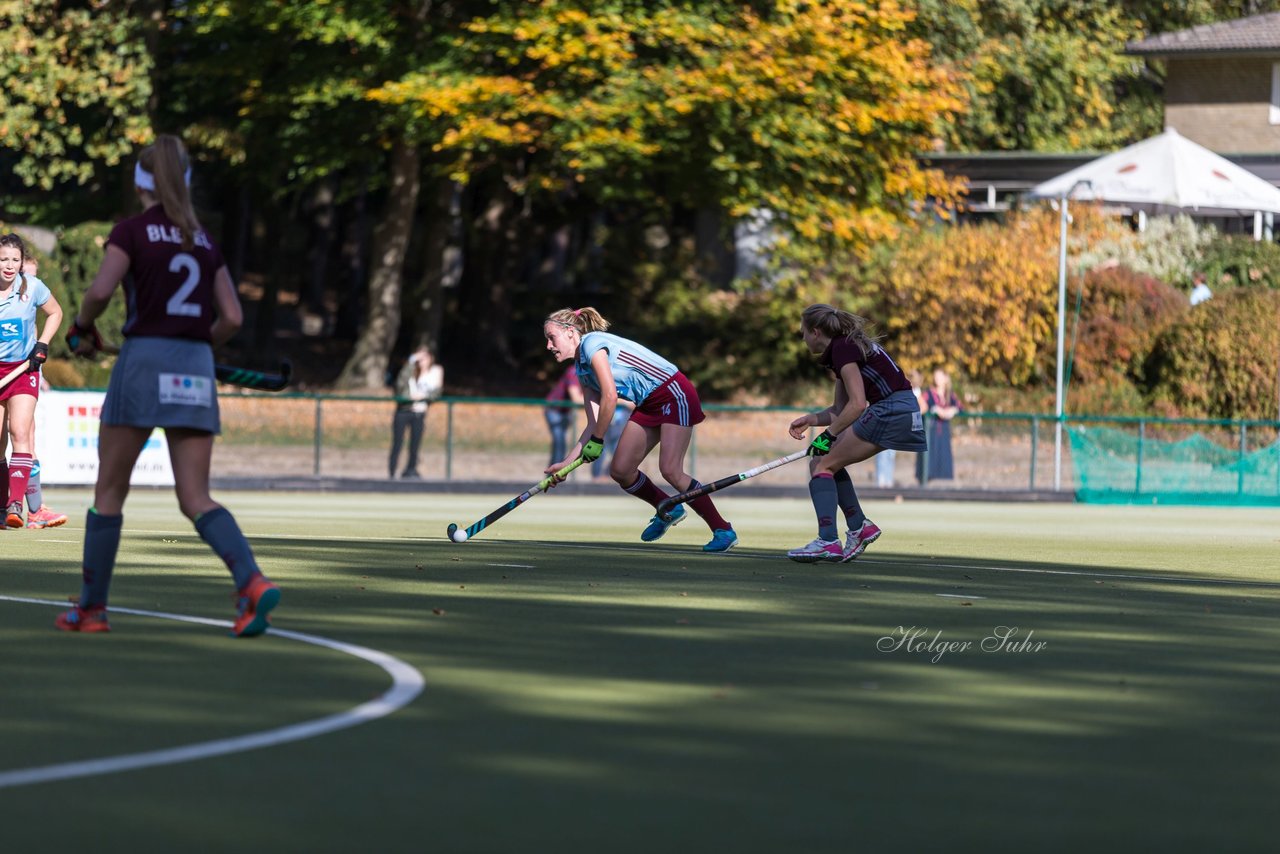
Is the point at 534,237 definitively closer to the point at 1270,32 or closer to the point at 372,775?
the point at 1270,32

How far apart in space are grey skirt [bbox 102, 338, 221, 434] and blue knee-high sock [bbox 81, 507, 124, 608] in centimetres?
42

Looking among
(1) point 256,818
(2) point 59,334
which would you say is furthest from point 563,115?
(1) point 256,818

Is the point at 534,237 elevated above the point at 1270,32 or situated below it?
below

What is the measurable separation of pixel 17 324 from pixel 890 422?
5.59 m

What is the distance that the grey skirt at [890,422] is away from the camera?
12625mm

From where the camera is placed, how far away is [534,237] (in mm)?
47625

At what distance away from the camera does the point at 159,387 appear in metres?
7.69

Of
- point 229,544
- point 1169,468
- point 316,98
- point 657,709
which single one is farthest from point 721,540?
point 316,98

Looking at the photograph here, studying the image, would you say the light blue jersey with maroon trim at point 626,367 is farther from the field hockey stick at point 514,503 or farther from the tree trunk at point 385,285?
the tree trunk at point 385,285

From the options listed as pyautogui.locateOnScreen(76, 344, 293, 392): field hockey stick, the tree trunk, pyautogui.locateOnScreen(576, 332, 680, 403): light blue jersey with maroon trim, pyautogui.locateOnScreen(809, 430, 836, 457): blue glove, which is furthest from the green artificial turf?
Answer: the tree trunk

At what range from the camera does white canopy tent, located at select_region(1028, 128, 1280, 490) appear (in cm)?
2825

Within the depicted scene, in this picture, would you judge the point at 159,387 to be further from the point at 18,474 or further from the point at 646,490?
the point at 18,474

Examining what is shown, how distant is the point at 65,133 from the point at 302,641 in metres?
30.5

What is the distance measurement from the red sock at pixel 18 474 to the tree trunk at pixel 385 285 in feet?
76.7
